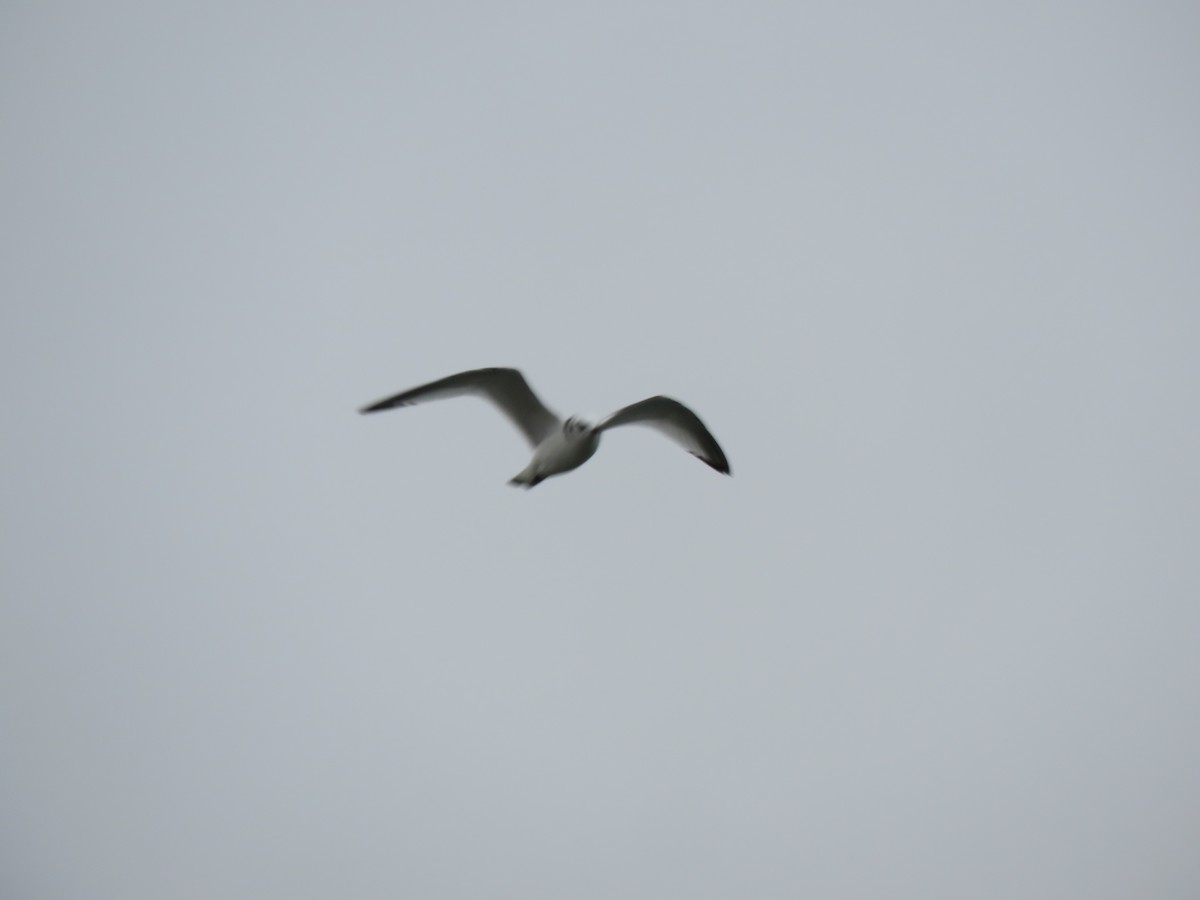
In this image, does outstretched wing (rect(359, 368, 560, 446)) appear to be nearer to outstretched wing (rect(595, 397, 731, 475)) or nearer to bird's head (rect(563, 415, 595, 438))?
bird's head (rect(563, 415, 595, 438))

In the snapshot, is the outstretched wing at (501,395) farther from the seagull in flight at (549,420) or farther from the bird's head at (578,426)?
the bird's head at (578,426)

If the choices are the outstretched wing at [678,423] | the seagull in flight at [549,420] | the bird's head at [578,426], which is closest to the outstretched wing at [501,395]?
the seagull in flight at [549,420]

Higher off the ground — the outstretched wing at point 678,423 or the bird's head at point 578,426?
the bird's head at point 578,426

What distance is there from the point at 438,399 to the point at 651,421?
7.74 feet

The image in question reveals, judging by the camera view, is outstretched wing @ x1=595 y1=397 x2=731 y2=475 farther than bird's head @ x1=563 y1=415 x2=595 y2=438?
Yes

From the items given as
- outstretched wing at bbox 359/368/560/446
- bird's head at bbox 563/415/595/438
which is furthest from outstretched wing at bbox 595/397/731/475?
outstretched wing at bbox 359/368/560/446

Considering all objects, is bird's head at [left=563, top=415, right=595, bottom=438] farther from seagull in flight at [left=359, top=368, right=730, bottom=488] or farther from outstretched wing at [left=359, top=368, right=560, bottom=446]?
outstretched wing at [left=359, top=368, right=560, bottom=446]

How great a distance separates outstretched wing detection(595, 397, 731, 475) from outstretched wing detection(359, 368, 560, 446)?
3.64 ft

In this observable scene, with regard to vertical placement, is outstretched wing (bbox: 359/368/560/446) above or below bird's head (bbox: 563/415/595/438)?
above

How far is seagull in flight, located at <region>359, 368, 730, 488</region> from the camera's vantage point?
11.0 meters

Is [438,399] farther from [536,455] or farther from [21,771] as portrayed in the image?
[21,771]

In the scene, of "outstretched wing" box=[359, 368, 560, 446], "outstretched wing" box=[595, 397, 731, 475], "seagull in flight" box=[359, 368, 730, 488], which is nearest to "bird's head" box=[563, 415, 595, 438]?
"seagull in flight" box=[359, 368, 730, 488]

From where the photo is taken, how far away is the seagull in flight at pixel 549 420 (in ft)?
36.1

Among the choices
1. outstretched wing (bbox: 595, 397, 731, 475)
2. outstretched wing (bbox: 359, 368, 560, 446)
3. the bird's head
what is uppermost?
outstretched wing (bbox: 359, 368, 560, 446)
